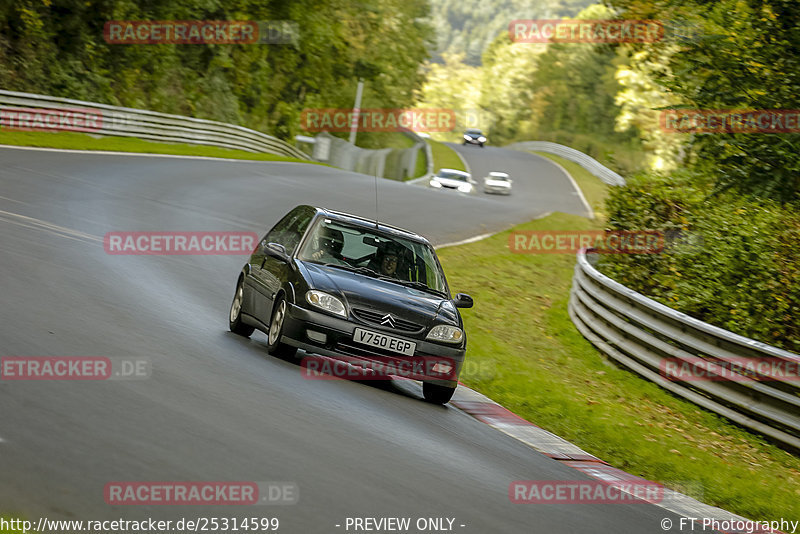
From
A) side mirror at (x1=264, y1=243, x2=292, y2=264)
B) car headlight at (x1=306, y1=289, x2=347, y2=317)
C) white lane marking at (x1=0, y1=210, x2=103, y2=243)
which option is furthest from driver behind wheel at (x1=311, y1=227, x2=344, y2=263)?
white lane marking at (x1=0, y1=210, x2=103, y2=243)

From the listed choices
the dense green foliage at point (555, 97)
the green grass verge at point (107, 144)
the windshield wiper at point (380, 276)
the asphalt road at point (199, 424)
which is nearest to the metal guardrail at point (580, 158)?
the dense green foliage at point (555, 97)

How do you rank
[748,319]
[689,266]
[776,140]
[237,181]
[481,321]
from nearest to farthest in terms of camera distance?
1. [748,319]
2. [689,266]
3. [481,321]
4. [776,140]
5. [237,181]

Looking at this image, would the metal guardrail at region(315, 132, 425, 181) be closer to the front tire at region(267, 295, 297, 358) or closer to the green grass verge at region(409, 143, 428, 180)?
the green grass verge at region(409, 143, 428, 180)

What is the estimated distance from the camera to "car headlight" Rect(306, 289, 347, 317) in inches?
375

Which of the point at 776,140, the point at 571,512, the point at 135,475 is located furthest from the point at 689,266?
the point at 135,475

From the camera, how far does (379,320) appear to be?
9586mm

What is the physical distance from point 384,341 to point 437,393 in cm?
84

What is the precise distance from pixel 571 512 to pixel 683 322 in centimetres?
595

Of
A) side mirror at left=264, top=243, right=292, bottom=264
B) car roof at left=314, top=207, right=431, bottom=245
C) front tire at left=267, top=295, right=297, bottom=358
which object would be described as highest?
car roof at left=314, top=207, right=431, bottom=245

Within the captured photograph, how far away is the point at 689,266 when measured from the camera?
47.0 ft

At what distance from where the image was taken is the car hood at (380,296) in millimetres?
9648

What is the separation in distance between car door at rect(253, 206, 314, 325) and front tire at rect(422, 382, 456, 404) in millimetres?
1673

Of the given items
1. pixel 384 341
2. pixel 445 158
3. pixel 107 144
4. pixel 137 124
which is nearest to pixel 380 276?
pixel 384 341

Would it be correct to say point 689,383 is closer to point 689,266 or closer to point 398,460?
point 689,266
